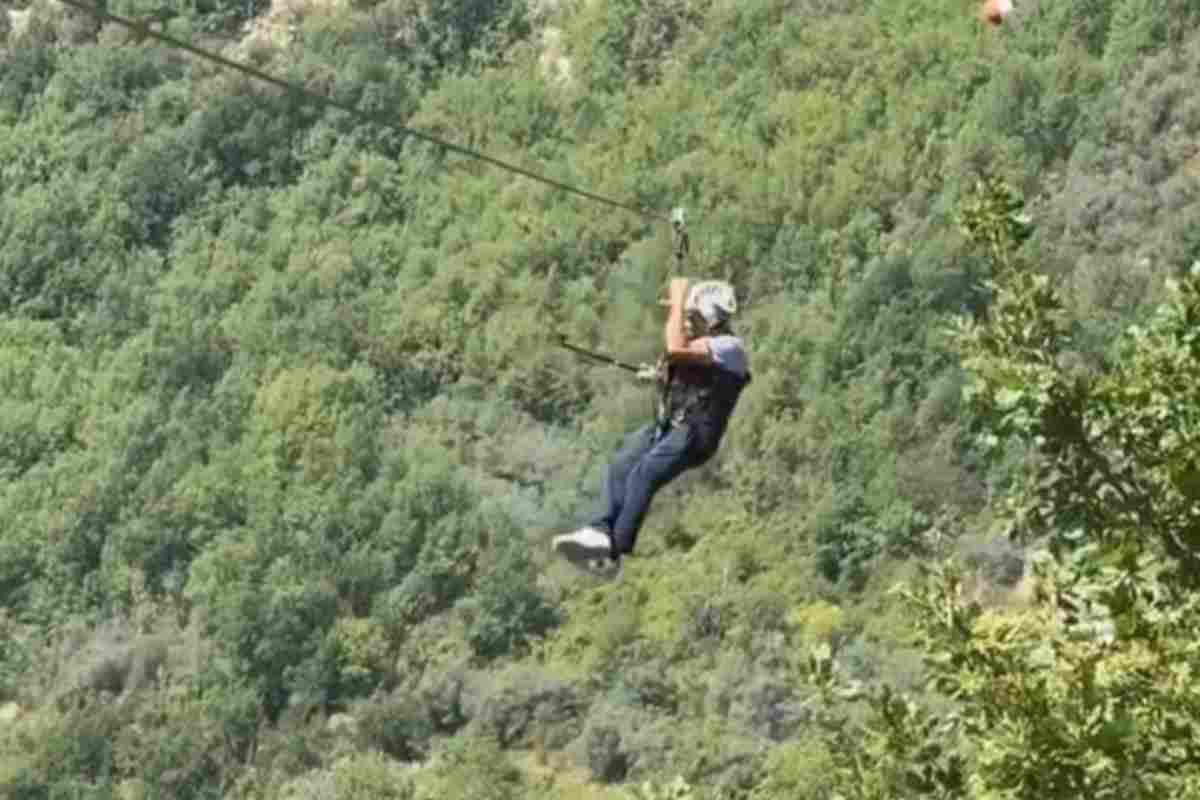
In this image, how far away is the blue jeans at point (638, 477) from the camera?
1591 centimetres

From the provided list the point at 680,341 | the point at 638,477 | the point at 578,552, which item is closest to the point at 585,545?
the point at 578,552

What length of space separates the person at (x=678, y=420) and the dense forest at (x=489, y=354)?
41.9 metres

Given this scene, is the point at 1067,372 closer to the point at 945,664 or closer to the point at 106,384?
the point at 945,664

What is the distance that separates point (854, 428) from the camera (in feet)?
290

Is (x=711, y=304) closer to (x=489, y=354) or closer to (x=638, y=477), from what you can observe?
(x=638, y=477)

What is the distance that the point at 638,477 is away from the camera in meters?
16.0

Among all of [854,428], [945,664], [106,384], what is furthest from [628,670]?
[945,664]

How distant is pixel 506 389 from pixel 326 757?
65.4 ft

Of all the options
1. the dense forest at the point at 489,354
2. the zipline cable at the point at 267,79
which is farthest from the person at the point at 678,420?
the dense forest at the point at 489,354

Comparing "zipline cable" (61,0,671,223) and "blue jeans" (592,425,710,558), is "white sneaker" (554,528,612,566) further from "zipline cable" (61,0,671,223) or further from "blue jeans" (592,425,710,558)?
"zipline cable" (61,0,671,223)

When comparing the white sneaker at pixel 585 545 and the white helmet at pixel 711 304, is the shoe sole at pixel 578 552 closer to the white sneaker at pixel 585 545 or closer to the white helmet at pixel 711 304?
the white sneaker at pixel 585 545

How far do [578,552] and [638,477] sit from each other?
0.54 metres

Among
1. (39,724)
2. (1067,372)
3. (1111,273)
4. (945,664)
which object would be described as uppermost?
(1067,372)

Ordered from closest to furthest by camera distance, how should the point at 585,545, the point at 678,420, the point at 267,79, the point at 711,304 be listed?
the point at 267,79 → the point at 711,304 → the point at 585,545 → the point at 678,420
